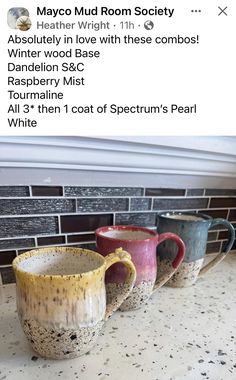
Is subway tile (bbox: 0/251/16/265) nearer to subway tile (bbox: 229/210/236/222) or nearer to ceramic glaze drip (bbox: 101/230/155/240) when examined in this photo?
ceramic glaze drip (bbox: 101/230/155/240)

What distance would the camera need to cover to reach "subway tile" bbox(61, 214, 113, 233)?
0.55m

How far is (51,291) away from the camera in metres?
0.31

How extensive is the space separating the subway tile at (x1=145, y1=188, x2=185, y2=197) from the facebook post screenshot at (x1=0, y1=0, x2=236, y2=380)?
75 millimetres

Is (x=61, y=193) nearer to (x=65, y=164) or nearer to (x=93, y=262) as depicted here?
(x=65, y=164)

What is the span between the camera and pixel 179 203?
66 centimetres

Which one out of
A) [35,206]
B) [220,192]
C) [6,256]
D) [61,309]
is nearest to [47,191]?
[35,206]

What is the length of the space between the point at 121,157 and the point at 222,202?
34 cm

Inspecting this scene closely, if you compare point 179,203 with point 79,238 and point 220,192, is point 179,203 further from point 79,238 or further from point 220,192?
point 79,238
